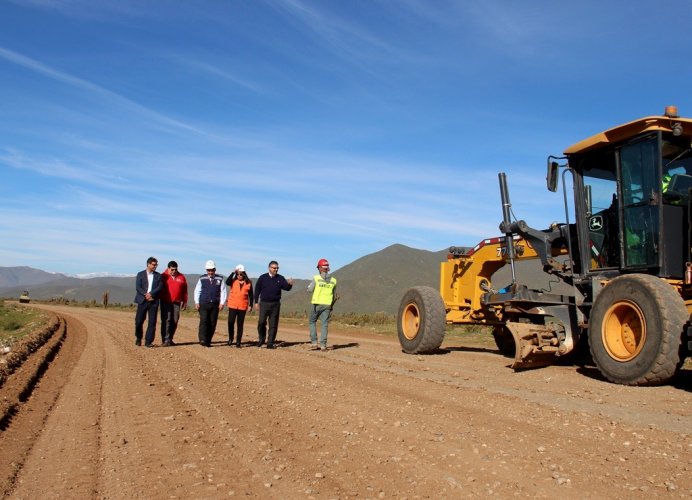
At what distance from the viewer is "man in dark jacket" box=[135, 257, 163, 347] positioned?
40.9 ft

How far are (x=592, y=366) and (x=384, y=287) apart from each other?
150ft

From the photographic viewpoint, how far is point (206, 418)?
5.60 metres

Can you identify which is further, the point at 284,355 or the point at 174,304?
the point at 174,304

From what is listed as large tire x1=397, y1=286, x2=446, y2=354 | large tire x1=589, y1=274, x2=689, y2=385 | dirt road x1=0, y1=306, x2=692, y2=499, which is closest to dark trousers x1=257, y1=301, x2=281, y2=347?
large tire x1=397, y1=286, x2=446, y2=354

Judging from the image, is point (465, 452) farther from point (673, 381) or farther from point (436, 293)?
point (436, 293)

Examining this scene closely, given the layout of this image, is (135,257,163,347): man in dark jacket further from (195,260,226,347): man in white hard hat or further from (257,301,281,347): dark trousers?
(257,301,281,347): dark trousers

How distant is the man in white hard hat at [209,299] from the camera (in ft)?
42.0

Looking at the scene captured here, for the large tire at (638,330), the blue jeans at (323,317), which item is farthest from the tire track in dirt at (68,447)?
the large tire at (638,330)

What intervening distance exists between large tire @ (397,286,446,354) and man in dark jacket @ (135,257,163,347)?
5.10m

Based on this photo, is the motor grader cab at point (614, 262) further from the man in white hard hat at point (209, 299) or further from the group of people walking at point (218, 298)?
the man in white hard hat at point (209, 299)

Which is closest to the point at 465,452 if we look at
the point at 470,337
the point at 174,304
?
the point at 174,304

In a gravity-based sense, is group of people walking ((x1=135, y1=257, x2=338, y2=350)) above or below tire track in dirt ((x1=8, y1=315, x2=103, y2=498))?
above

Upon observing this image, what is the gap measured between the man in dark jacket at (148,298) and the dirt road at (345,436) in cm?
393

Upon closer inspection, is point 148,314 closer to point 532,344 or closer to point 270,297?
point 270,297
